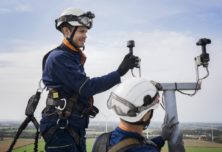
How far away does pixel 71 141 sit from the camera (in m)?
4.67

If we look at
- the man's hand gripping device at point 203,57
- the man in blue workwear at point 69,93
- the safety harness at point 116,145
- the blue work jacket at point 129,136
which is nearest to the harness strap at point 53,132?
the man in blue workwear at point 69,93

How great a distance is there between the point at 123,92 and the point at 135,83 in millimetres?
138

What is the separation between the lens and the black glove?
4594 mm

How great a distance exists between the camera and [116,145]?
304 centimetres

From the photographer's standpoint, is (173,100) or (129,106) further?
(173,100)

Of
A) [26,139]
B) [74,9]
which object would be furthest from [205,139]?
[74,9]

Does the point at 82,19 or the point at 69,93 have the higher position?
the point at 82,19

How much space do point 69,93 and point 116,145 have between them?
1792mm

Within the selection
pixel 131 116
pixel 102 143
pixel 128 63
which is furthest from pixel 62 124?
pixel 131 116

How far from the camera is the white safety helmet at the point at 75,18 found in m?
4.97

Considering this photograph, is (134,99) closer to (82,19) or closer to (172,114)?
(172,114)

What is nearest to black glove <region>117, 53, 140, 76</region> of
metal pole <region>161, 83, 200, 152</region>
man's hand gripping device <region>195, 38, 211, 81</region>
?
metal pole <region>161, 83, 200, 152</region>

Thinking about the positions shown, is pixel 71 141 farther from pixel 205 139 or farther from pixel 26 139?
pixel 205 139

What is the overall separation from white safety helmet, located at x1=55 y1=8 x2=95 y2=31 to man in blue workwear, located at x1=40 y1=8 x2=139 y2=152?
5cm
